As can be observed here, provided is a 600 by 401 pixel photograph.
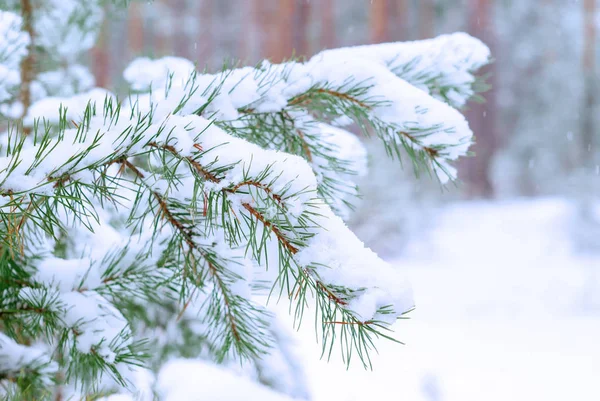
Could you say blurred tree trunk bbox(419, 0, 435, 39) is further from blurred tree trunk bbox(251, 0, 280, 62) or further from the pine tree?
the pine tree

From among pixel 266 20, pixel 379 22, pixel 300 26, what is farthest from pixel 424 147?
pixel 266 20

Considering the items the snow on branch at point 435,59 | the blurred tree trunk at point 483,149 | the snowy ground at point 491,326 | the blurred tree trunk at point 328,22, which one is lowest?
the snowy ground at point 491,326

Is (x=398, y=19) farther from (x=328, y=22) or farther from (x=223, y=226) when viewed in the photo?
(x=223, y=226)

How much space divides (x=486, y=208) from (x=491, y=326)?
746 centimetres

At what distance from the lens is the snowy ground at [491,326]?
369cm

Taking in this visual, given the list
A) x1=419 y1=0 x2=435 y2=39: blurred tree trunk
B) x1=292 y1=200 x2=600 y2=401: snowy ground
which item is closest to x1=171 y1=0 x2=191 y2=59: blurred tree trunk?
x1=419 y1=0 x2=435 y2=39: blurred tree trunk

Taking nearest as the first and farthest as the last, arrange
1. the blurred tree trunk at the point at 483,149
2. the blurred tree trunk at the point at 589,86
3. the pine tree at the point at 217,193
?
the pine tree at the point at 217,193 → the blurred tree trunk at the point at 589,86 → the blurred tree trunk at the point at 483,149

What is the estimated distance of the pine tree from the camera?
725 millimetres

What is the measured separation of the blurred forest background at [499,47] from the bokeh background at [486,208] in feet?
0.13

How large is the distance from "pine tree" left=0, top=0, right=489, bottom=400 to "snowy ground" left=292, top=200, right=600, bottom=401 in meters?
1.73

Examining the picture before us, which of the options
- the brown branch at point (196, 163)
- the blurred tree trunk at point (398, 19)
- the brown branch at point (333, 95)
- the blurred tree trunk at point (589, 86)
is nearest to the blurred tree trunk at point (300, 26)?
the blurred tree trunk at point (398, 19)

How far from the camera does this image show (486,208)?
12.8 meters

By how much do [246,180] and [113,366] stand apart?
1.85 feet

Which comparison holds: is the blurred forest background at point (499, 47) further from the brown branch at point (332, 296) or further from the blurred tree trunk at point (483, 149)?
the brown branch at point (332, 296)
